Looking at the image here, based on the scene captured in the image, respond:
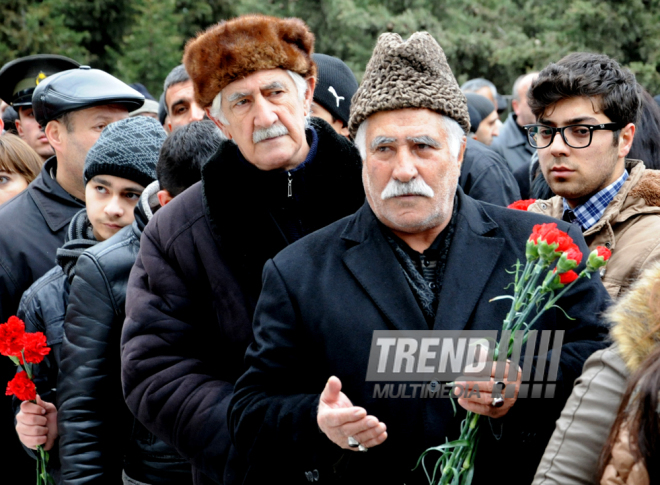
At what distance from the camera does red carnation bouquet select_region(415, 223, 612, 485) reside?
1.95 metres

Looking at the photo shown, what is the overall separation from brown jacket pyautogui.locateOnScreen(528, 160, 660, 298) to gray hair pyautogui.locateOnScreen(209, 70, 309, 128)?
1114 mm

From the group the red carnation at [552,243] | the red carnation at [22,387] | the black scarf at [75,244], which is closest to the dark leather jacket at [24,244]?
the black scarf at [75,244]

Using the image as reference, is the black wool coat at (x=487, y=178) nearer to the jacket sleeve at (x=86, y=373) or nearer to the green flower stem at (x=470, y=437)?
the jacket sleeve at (x=86, y=373)

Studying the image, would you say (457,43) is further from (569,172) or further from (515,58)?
(569,172)

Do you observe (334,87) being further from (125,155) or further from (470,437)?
(470,437)

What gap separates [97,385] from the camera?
3123 mm

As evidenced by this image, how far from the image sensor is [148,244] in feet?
9.27

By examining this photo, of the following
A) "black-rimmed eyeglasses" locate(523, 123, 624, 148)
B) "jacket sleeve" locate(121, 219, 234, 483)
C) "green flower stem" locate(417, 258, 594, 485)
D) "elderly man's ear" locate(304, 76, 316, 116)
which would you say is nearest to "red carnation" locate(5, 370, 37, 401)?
"jacket sleeve" locate(121, 219, 234, 483)

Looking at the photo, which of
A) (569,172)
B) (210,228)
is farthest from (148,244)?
(569,172)

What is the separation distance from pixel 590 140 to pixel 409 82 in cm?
112

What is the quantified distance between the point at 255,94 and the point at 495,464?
1.52 meters

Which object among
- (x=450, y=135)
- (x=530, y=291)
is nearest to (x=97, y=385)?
(x=450, y=135)

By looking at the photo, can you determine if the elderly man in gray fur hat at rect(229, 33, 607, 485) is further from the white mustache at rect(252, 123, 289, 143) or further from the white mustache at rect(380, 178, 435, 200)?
the white mustache at rect(252, 123, 289, 143)

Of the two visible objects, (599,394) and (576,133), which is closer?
(599,394)
